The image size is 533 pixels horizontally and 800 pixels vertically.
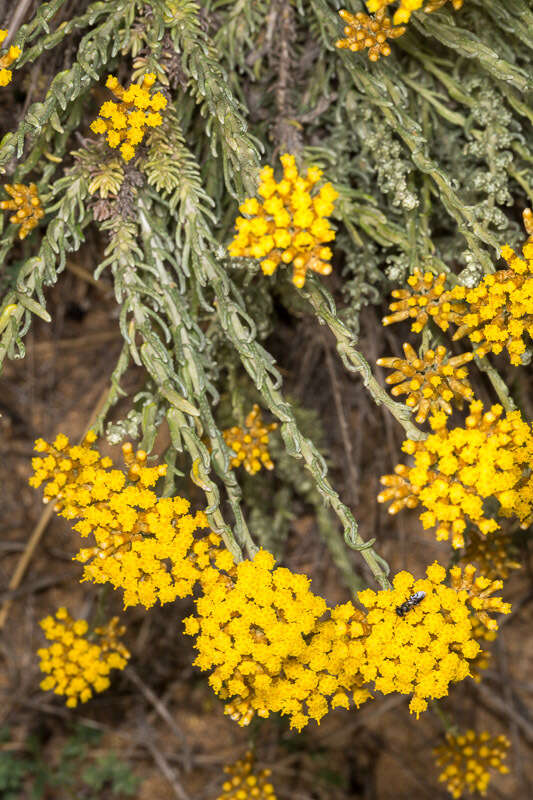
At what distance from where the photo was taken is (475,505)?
1132 millimetres

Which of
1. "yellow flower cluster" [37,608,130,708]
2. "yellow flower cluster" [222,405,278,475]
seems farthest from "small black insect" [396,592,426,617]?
"yellow flower cluster" [37,608,130,708]

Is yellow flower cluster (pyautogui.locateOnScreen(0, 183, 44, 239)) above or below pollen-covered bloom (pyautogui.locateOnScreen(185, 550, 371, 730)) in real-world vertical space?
above

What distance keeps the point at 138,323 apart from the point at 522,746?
2435mm

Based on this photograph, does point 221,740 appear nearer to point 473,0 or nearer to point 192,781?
point 192,781

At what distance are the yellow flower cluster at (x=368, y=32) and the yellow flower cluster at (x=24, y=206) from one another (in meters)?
0.70

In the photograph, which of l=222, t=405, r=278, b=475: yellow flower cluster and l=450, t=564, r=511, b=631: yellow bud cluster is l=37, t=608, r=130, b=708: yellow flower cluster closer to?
l=222, t=405, r=278, b=475: yellow flower cluster

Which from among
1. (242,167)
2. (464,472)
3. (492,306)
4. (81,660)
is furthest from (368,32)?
(81,660)

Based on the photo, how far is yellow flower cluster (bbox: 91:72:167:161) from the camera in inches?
55.8

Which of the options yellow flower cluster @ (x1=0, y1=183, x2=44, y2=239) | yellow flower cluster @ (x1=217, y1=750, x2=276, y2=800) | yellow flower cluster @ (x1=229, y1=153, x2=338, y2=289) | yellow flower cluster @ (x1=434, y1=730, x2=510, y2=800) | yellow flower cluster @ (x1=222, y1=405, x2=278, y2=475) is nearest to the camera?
yellow flower cluster @ (x1=229, y1=153, x2=338, y2=289)

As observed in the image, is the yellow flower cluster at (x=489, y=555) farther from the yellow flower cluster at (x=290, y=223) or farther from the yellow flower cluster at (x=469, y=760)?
the yellow flower cluster at (x=290, y=223)

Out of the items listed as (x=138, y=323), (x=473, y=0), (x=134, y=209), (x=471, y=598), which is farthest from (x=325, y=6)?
(x=471, y=598)

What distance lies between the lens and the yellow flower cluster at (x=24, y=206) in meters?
1.51

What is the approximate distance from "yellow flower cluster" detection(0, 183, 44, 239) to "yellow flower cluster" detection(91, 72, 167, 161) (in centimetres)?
20

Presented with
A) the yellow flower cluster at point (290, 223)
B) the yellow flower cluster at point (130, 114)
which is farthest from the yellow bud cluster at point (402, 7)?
the yellow flower cluster at point (130, 114)
